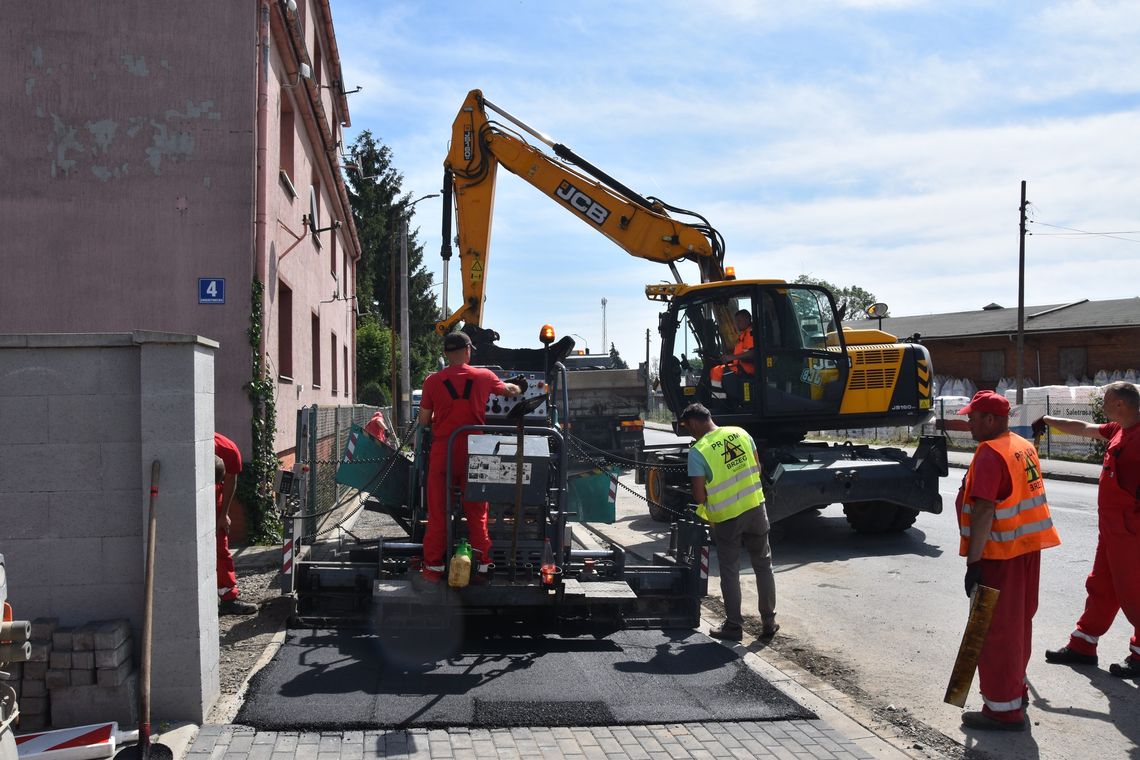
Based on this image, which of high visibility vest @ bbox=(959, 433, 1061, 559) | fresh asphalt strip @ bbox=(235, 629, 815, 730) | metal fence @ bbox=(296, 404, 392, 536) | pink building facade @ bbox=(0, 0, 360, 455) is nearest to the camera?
fresh asphalt strip @ bbox=(235, 629, 815, 730)

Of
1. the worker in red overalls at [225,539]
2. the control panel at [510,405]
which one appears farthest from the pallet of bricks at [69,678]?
the control panel at [510,405]

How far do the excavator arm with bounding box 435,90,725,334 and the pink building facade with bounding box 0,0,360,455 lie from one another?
2.56 m

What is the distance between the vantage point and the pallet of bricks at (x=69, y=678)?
15.6 ft

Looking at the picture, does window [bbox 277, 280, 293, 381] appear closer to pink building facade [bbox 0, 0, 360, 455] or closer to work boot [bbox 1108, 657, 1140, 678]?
pink building facade [bbox 0, 0, 360, 455]

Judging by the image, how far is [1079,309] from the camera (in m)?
44.4

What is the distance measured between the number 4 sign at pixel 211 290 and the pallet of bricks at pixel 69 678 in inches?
264

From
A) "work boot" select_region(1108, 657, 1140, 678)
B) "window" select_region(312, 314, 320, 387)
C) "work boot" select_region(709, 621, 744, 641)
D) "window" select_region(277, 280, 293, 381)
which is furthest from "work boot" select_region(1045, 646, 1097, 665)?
"window" select_region(312, 314, 320, 387)

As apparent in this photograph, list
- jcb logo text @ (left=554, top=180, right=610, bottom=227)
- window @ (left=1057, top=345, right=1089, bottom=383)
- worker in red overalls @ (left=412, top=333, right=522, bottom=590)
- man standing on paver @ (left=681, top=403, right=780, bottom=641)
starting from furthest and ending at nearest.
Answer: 1. window @ (left=1057, top=345, right=1089, bottom=383)
2. jcb logo text @ (left=554, top=180, right=610, bottom=227)
3. man standing on paver @ (left=681, top=403, right=780, bottom=641)
4. worker in red overalls @ (left=412, top=333, right=522, bottom=590)

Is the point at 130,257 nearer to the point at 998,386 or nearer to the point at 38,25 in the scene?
the point at 38,25

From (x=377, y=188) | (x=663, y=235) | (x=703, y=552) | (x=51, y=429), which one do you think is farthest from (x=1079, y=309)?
(x=51, y=429)

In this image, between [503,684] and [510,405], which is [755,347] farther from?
[503,684]

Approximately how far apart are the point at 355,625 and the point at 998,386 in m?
40.6

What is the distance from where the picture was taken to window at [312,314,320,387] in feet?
57.0

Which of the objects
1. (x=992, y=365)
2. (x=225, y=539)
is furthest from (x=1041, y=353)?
(x=225, y=539)
